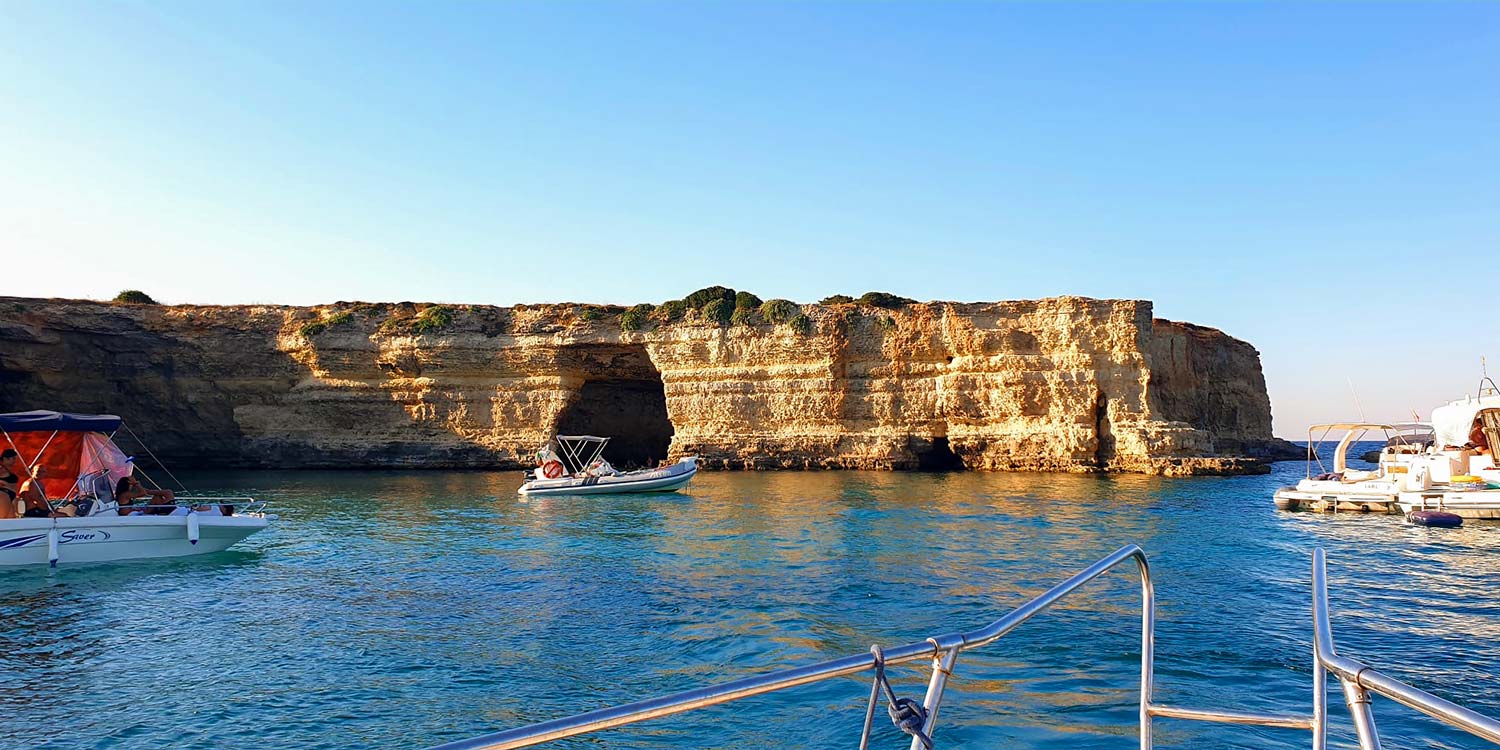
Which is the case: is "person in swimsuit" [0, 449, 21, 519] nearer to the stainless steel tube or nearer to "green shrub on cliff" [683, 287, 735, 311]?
the stainless steel tube

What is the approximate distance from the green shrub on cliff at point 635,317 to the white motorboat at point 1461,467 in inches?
1210

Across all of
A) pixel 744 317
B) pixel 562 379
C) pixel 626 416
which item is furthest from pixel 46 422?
pixel 626 416

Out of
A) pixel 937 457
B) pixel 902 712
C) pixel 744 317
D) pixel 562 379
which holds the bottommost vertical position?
pixel 937 457

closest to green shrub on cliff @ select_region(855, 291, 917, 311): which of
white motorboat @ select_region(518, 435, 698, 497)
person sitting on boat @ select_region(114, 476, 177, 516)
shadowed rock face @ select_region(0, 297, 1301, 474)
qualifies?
shadowed rock face @ select_region(0, 297, 1301, 474)

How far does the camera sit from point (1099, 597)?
41.9 ft

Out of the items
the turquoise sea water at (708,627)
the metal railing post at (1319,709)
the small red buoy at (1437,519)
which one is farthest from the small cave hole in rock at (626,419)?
the metal railing post at (1319,709)

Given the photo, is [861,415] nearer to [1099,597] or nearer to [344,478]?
[344,478]

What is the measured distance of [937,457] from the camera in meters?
42.1

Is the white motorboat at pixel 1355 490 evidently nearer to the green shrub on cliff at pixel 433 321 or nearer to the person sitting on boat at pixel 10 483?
the person sitting on boat at pixel 10 483

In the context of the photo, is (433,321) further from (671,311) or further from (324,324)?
(671,311)

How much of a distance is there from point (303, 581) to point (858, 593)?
922cm

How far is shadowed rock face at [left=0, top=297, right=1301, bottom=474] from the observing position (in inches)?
1570

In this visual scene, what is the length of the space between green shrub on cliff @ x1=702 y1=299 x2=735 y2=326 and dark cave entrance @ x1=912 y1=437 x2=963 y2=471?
10970 mm

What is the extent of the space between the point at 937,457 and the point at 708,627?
32.2 metres
